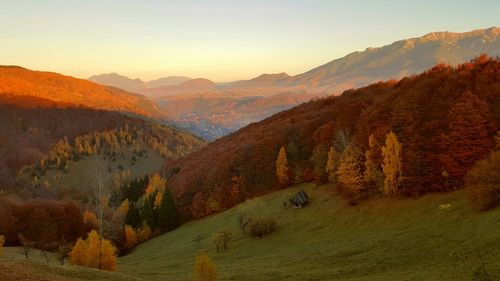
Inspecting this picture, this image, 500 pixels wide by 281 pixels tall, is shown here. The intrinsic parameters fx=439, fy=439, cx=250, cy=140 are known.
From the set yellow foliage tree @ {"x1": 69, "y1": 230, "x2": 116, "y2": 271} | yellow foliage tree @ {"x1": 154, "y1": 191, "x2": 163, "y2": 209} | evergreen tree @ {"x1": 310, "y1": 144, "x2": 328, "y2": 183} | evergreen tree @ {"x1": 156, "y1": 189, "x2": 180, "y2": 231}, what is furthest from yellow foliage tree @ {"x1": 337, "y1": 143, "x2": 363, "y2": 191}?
yellow foliage tree @ {"x1": 154, "y1": 191, "x2": 163, "y2": 209}

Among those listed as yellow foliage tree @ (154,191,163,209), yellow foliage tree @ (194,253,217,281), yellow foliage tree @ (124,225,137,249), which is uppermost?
yellow foliage tree @ (194,253,217,281)

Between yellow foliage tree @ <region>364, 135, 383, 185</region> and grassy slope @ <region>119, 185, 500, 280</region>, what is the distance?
498 centimetres

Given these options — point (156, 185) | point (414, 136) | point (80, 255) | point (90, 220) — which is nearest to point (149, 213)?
point (90, 220)

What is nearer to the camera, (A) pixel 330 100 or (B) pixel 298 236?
(B) pixel 298 236

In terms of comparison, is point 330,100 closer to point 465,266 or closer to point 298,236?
point 298,236

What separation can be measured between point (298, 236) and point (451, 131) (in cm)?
3067

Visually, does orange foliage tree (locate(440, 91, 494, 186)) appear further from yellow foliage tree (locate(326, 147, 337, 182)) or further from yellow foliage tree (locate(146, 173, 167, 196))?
yellow foliage tree (locate(146, 173, 167, 196))

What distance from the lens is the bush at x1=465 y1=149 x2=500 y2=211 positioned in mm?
52500

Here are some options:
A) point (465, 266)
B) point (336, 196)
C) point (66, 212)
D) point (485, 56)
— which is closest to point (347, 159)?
point (336, 196)

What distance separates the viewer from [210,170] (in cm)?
13650

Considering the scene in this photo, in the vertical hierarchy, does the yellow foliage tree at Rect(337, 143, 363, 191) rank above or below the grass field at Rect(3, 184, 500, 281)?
above

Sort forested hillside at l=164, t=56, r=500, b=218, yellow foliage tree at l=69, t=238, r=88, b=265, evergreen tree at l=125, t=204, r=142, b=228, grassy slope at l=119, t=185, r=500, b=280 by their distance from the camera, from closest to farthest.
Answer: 1. grassy slope at l=119, t=185, r=500, b=280
2. yellow foliage tree at l=69, t=238, r=88, b=265
3. forested hillside at l=164, t=56, r=500, b=218
4. evergreen tree at l=125, t=204, r=142, b=228

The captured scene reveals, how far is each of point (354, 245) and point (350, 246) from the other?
55 centimetres

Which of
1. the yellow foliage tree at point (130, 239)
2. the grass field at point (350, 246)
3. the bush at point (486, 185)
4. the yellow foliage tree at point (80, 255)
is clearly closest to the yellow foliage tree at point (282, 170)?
the grass field at point (350, 246)
